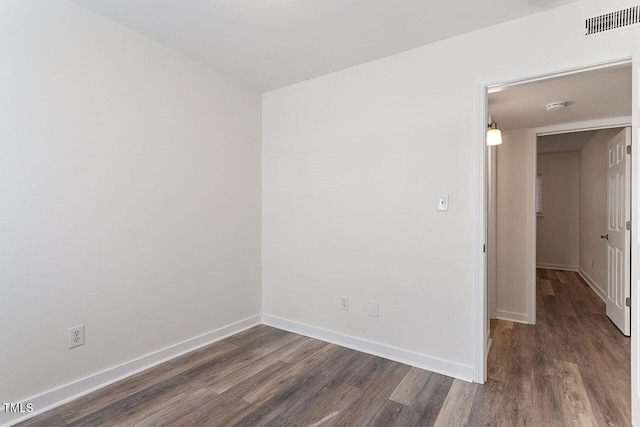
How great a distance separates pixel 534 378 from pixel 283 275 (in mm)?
2195

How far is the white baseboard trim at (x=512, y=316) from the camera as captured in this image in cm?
342

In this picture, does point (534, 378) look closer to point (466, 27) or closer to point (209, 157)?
point (466, 27)

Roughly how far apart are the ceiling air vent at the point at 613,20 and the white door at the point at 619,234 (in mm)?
1854

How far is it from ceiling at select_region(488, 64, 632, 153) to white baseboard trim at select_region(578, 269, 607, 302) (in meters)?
2.43

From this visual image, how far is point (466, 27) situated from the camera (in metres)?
2.16

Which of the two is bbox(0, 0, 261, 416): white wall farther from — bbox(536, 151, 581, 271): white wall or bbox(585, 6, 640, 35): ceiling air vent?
bbox(536, 151, 581, 271): white wall

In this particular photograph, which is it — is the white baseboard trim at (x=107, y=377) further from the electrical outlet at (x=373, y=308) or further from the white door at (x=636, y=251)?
the white door at (x=636, y=251)

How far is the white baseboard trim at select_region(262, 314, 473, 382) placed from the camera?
2271 mm

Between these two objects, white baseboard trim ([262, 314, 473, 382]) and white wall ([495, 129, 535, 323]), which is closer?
white baseboard trim ([262, 314, 473, 382])

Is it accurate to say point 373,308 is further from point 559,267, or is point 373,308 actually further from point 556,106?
point 559,267

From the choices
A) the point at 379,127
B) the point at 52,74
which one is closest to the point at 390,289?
the point at 379,127

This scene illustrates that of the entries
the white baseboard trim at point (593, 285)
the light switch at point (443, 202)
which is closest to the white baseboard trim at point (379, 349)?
the light switch at point (443, 202)

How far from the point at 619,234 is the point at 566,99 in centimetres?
161

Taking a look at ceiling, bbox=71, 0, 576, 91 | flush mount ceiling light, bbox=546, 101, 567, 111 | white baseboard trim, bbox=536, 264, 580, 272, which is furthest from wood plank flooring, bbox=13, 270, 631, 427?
white baseboard trim, bbox=536, 264, 580, 272
